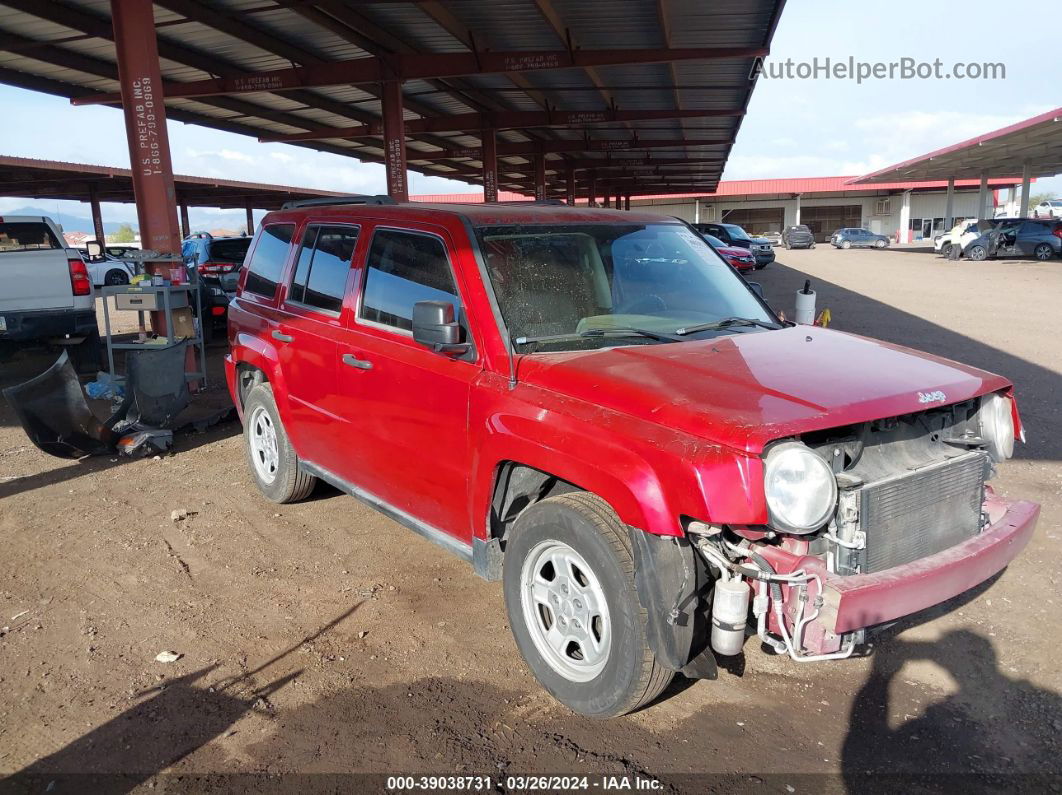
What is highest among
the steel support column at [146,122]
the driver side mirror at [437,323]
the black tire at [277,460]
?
the steel support column at [146,122]

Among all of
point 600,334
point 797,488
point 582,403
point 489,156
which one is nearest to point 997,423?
point 797,488

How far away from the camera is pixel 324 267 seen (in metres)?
4.79

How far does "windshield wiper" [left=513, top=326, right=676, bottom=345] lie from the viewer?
3.54 metres

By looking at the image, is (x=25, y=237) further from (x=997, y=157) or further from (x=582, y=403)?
(x=997, y=157)

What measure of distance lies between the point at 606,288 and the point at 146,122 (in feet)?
25.6

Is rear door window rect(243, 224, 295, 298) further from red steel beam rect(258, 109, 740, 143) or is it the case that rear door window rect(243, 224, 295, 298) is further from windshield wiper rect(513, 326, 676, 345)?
red steel beam rect(258, 109, 740, 143)

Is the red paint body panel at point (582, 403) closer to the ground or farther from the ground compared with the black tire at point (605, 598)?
farther from the ground

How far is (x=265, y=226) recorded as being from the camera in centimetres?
576

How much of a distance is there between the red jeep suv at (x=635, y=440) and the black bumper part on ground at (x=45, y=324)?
22.4 feet

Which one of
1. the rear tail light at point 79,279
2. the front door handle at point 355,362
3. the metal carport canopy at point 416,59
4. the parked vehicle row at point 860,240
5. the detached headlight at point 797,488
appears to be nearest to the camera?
the detached headlight at point 797,488

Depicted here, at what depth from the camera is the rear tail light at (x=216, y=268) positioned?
13.8m

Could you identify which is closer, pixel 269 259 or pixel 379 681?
pixel 379 681

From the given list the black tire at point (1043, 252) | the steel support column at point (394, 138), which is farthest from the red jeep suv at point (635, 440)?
the black tire at point (1043, 252)

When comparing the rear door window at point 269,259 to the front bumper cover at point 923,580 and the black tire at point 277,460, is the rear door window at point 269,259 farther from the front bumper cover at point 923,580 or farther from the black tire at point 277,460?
the front bumper cover at point 923,580
